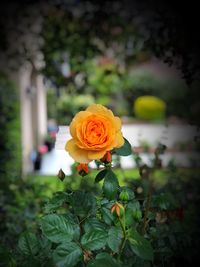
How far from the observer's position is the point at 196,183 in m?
2.36

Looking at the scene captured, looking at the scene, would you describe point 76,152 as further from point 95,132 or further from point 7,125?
point 7,125

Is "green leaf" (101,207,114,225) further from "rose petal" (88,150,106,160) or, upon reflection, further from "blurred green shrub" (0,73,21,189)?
"blurred green shrub" (0,73,21,189)

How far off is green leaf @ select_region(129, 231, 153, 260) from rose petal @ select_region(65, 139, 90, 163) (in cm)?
18

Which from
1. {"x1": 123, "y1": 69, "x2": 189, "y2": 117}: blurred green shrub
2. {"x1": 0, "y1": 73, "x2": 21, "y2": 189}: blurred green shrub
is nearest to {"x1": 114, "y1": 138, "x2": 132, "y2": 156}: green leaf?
{"x1": 0, "y1": 73, "x2": 21, "y2": 189}: blurred green shrub

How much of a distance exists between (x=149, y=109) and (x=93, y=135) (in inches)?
400

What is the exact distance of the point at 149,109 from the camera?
1091 cm

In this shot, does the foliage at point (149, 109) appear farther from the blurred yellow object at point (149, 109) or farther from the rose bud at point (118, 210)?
the rose bud at point (118, 210)

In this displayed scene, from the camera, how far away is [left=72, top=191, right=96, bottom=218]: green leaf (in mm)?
910

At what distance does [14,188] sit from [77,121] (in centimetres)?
179

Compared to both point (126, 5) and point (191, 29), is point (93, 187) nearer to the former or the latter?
point (191, 29)

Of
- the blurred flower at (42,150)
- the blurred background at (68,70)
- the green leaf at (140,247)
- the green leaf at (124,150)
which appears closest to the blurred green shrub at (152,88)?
the blurred background at (68,70)

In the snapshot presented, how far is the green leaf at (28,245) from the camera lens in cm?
94

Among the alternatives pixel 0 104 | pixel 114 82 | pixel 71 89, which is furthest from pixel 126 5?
pixel 114 82

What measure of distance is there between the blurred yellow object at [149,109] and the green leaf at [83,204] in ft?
32.4
